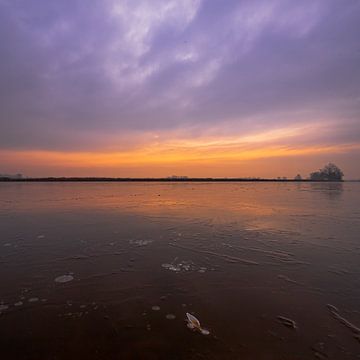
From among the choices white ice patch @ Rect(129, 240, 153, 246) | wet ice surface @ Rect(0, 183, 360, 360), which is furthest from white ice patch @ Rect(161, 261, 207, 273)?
white ice patch @ Rect(129, 240, 153, 246)

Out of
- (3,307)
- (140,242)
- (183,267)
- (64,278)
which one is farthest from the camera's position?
(140,242)

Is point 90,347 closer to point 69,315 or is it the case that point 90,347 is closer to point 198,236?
point 69,315

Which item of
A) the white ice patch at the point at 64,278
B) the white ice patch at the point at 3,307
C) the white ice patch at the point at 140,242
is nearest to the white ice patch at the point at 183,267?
the white ice patch at the point at 140,242

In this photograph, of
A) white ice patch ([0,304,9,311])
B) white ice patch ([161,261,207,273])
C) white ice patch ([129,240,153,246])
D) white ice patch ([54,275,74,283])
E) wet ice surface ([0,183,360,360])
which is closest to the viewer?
wet ice surface ([0,183,360,360])

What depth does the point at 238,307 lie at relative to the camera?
13.6ft

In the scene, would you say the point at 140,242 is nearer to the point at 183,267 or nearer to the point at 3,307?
the point at 183,267

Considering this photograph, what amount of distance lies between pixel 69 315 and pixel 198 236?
5.75 m

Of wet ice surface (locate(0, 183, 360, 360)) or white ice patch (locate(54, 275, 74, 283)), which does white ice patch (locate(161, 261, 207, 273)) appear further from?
white ice patch (locate(54, 275, 74, 283))

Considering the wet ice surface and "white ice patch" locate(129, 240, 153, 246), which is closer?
the wet ice surface

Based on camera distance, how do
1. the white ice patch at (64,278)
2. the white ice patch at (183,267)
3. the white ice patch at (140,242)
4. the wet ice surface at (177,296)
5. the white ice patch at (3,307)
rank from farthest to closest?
the white ice patch at (140,242)
the white ice patch at (183,267)
the white ice patch at (64,278)
the white ice patch at (3,307)
the wet ice surface at (177,296)

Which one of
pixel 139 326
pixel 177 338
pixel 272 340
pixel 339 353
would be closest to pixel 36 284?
pixel 139 326

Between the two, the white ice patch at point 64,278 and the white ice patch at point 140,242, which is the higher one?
the white ice patch at point 140,242

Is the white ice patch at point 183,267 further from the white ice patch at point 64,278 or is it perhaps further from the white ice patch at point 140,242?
the white ice patch at point 64,278

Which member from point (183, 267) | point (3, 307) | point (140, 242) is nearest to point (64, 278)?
point (3, 307)
